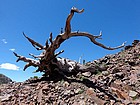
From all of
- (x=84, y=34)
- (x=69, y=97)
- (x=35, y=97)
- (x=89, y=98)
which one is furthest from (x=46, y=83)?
(x=84, y=34)

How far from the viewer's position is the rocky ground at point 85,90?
895cm

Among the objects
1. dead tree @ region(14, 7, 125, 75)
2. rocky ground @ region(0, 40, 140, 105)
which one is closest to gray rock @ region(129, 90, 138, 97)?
rocky ground @ region(0, 40, 140, 105)

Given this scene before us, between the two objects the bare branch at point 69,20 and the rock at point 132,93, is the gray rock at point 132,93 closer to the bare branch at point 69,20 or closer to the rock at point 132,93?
the rock at point 132,93

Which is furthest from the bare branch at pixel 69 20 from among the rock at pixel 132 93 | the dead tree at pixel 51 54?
the rock at pixel 132 93

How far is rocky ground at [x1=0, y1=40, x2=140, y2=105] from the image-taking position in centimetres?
895

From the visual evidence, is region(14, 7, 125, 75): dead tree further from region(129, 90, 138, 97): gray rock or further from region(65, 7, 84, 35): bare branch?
region(129, 90, 138, 97): gray rock

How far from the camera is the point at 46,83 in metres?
10.8

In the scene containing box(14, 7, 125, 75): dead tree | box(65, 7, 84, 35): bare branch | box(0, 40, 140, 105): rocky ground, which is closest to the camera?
box(0, 40, 140, 105): rocky ground

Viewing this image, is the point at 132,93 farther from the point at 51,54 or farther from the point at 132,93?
the point at 51,54

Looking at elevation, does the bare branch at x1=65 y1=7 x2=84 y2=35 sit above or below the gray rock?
above

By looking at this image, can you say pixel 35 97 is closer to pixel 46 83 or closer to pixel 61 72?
pixel 46 83

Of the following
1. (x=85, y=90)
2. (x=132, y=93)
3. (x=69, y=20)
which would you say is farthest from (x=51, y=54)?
(x=132, y=93)

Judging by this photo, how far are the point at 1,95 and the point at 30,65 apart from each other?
9.40 feet

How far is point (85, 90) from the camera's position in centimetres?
964
